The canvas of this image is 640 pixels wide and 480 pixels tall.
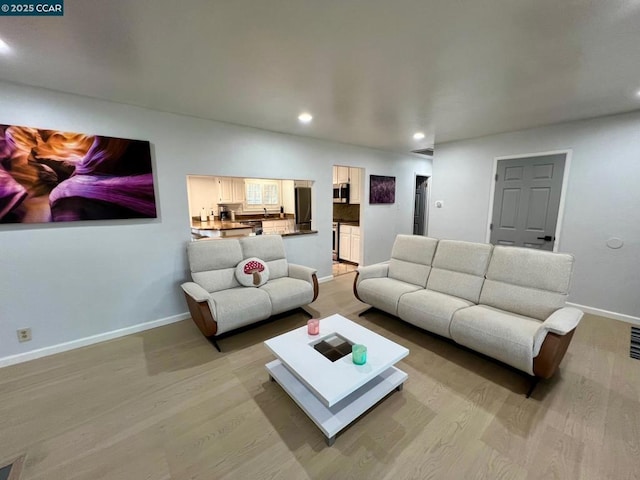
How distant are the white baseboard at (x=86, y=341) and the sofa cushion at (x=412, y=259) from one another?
276 cm

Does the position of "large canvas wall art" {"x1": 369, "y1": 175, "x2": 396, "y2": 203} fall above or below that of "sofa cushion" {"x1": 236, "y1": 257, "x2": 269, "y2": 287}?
above

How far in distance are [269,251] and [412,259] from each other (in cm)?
187

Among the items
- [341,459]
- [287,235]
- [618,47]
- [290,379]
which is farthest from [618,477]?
Answer: [287,235]

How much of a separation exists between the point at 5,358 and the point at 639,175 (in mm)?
6713

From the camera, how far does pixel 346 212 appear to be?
6.07 m

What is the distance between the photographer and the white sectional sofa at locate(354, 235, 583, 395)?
1941mm

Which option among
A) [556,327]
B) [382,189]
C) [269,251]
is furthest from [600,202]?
[269,251]

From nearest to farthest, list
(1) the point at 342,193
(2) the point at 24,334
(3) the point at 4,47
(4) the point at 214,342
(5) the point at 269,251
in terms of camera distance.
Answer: (3) the point at 4,47
(2) the point at 24,334
(4) the point at 214,342
(5) the point at 269,251
(1) the point at 342,193

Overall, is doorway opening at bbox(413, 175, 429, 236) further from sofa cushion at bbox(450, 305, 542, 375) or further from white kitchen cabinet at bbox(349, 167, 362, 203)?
sofa cushion at bbox(450, 305, 542, 375)

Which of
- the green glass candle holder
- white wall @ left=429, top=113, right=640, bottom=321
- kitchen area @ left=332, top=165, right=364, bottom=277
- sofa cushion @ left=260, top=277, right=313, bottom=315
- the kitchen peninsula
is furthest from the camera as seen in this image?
kitchen area @ left=332, top=165, right=364, bottom=277

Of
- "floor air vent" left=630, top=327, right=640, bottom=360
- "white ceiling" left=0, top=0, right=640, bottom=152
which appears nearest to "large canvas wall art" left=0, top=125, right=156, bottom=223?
"white ceiling" left=0, top=0, right=640, bottom=152

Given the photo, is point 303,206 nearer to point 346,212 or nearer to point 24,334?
point 346,212

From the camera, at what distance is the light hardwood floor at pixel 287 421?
1.46m

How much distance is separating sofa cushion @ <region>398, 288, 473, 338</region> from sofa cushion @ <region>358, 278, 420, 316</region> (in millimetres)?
89
